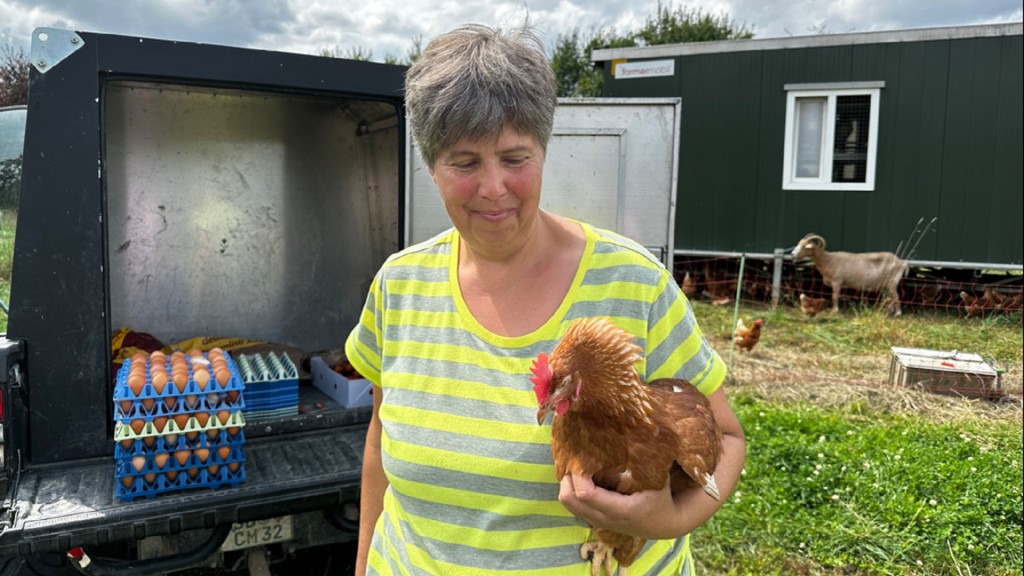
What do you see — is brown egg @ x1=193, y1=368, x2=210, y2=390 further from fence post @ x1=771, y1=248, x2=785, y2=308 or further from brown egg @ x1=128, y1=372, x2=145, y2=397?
fence post @ x1=771, y1=248, x2=785, y2=308

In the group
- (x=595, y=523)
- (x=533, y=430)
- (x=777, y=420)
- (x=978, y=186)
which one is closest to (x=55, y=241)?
(x=533, y=430)

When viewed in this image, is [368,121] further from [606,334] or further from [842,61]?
[842,61]

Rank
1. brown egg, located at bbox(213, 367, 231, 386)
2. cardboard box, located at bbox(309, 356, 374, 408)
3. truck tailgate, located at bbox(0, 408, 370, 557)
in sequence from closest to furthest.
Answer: truck tailgate, located at bbox(0, 408, 370, 557)
brown egg, located at bbox(213, 367, 231, 386)
cardboard box, located at bbox(309, 356, 374, 408)

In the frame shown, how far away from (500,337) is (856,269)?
432 inches

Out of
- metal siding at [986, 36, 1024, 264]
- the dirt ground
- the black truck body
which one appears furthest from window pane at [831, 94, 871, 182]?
the black truck body

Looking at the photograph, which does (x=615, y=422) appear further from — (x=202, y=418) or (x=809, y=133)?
(x=809, y=133)

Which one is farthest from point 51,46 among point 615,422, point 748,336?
point 748,336

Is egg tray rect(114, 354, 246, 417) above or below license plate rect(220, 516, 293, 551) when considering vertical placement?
above

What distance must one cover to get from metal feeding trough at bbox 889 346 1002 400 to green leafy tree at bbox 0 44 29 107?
21.5 feet

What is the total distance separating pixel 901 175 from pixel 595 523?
12163 millimetres

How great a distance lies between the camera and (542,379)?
1.35 meters

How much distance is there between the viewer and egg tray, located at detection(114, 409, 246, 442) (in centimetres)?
257

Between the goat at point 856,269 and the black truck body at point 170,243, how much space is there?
323 inches

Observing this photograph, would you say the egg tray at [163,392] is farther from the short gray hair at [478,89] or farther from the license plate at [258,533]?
A: the short gray hair at [478,89]
